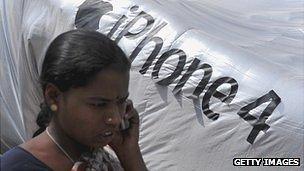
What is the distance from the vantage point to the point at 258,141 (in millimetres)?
2441

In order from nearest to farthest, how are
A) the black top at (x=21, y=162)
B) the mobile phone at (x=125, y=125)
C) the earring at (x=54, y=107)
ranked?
the black top at (x=21, y=162) < the earring at (x=54, y=107) < the mobile phone at (x=125, y=125)

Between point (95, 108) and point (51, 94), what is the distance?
0.37ft

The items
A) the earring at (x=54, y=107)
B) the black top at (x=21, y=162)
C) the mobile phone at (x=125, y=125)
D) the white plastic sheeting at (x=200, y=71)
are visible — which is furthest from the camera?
the white plastic sheeting at (x=200, y=71)

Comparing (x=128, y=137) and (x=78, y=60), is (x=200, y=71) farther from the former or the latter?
(x=78, y=60)

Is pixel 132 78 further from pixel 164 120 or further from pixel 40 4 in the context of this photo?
pixel 40 4

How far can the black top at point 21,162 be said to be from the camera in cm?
124

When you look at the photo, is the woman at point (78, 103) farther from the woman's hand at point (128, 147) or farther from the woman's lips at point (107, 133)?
the woman's hand at point (128, 147)

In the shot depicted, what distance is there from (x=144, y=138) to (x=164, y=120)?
14 centimetres

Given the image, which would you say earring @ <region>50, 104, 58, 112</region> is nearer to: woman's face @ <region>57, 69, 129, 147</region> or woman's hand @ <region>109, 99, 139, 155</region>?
woman's face @ <region>57, 69, 129, 147</region>

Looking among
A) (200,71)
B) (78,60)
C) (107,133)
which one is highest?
(78,60)

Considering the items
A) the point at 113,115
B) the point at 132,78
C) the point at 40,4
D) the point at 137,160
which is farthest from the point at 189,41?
the point at 113,115

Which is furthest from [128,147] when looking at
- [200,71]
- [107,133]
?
[200,71]

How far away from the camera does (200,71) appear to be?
8.63 feet

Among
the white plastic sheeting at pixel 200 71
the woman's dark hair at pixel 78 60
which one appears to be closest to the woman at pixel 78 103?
the woman's dark hair at pixel 78 60
